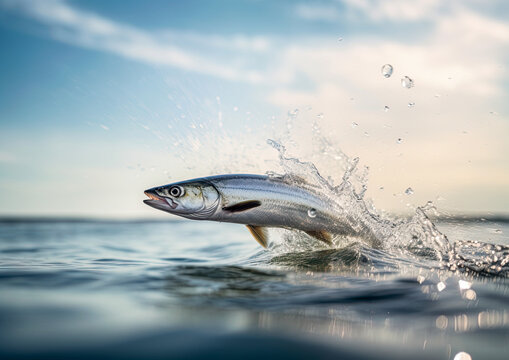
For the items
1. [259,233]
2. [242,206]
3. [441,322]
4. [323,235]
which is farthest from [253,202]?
[441,322]

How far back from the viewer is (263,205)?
537 cm

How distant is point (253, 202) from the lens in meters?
5.30

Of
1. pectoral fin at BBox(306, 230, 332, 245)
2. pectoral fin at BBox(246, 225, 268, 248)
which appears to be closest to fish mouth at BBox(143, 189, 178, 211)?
pectoral fin at BBox(246, 225, 268, 248)

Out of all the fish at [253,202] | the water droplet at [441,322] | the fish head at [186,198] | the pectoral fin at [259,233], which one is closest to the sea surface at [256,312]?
the water droplet at [441,322]

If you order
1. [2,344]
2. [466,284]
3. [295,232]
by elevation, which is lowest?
[2,344]

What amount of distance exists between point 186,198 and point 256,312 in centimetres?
250

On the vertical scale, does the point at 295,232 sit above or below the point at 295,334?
above

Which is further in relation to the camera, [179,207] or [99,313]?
[179,207]

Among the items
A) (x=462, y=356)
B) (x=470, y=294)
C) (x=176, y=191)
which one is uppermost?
(x=176, y=191)

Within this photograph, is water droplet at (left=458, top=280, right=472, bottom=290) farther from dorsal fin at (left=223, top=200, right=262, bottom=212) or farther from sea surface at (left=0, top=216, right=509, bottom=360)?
dorsal fin at (left=223, top=200, right=262, bottom=212)

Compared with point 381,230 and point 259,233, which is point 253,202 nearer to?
point 259,233

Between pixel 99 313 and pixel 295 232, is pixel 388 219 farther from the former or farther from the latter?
pixel 99 313

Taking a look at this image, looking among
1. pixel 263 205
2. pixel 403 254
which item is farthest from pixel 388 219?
pixel 263 205

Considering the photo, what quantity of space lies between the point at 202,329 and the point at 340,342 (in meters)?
0.81
